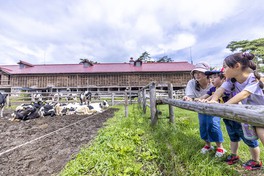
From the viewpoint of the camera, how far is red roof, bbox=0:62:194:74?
93.4ft

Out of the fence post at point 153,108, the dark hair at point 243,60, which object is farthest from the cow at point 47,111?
the dark hair at point 243,60

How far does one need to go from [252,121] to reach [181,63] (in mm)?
32241

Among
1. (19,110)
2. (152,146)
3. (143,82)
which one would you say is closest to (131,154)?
(152,146)

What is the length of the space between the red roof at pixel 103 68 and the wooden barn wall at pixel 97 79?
30.6 inches

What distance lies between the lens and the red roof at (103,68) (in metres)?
28.5

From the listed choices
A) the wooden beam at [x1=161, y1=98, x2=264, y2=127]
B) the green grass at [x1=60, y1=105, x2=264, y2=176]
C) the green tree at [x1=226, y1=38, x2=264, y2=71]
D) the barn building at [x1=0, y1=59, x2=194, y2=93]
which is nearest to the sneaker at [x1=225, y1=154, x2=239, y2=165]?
the green grass at [x1=60, y1=105, x2=264, y2=176]

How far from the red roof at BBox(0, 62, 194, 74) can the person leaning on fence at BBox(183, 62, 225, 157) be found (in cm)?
2552

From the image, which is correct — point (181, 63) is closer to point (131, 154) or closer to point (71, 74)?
point (71, 74)

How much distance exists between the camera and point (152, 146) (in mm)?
2471

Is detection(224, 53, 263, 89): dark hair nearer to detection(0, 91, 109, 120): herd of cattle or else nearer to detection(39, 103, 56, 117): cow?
detection(0, 91, 109, 120): herd of cattle

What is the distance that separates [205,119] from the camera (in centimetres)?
245

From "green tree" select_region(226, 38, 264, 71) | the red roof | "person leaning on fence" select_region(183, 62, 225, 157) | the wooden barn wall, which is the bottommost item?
"person leaning on fence" select_region(183, 62, 225, 157)

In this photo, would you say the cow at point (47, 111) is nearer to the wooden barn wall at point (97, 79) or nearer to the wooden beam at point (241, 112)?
the wooden beam at point (241, 112)

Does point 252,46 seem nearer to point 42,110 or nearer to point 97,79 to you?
point 97,79
